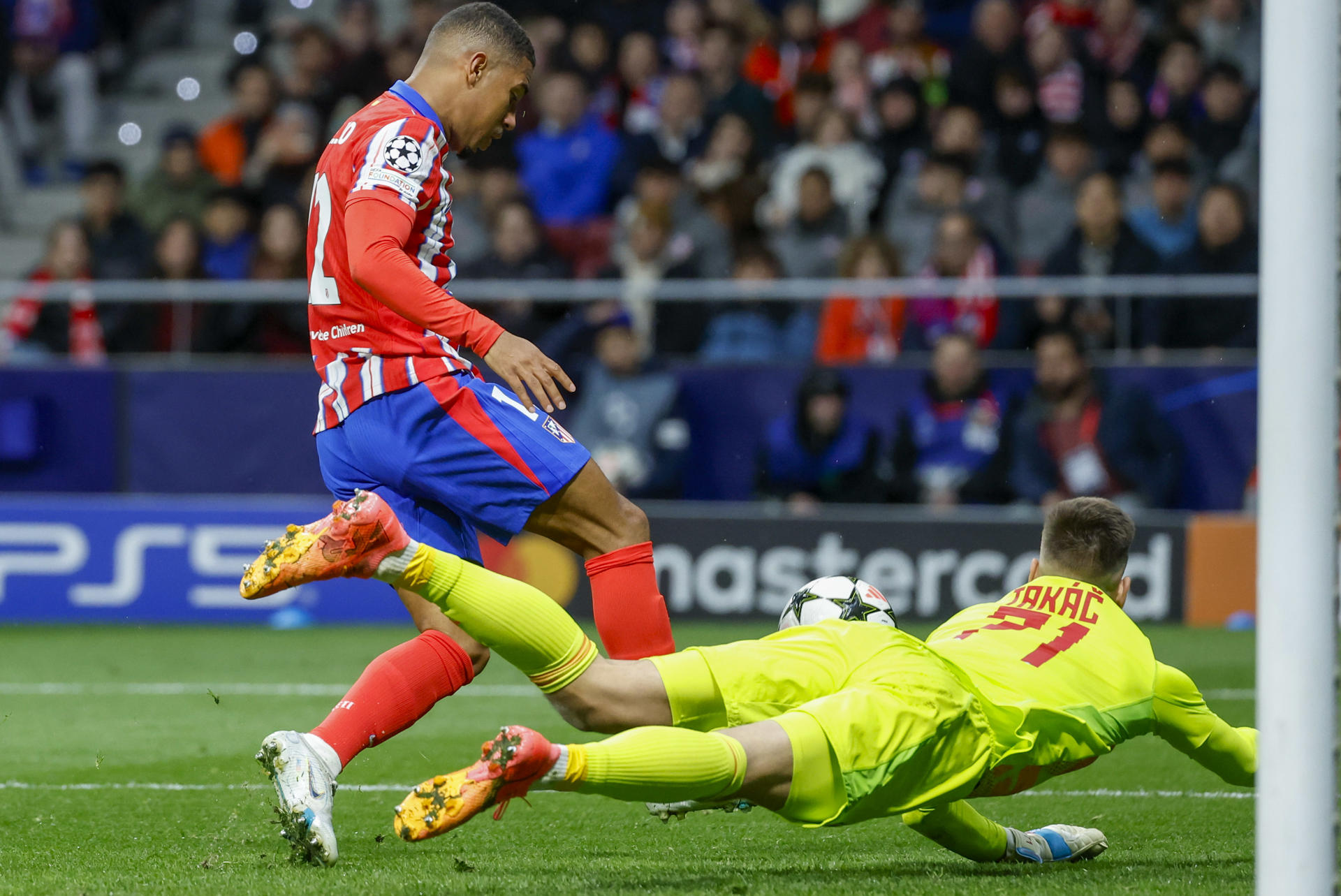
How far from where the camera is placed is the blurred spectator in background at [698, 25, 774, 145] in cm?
1120

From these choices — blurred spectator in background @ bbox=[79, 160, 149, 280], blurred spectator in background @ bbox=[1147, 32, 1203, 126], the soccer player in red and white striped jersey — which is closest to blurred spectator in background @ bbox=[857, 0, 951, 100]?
blurred spectator in background @ bbox=[1147, 32, 1203, 126]

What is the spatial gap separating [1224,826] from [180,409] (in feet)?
24.0

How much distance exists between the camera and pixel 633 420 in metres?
9.44

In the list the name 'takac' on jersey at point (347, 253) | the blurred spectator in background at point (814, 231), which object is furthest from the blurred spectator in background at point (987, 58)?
the name 'takac' on jersey at point (347, 253)

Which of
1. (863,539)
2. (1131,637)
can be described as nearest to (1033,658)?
(1131,637)

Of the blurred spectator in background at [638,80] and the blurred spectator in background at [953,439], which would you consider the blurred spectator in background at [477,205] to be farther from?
the blurred spectator in background at [953,439]

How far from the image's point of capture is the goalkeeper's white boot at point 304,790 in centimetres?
346

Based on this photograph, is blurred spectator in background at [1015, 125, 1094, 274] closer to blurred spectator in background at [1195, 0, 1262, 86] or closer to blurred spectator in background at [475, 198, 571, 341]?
blurred spectator in background at [1195, 0, 1262, 86]

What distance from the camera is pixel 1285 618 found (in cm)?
236

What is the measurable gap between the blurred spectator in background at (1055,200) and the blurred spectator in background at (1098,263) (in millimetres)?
308

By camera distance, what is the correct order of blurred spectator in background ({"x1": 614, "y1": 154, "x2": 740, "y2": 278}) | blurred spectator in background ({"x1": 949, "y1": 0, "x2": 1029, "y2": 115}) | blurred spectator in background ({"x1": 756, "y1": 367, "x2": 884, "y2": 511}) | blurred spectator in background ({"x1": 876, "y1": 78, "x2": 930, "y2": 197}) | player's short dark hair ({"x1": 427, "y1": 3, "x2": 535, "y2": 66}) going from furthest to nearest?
blurred spectator in background ({"x1": 949, "y1": 0, "x2": 1029, "y2": 115}), blurred spectator in background ({"x1": 876, "y1": 78, "x2": 930, "y2": 197}), blurred spectator in background ({"x1": 614, "y1": 154, "x2": 740, "y2": 278}), blurred spectator in background ({"x1": 756, "y1": 367, "x2": 884, "y2": 511}), player's short dark hair ({"x1": 427, "y1": 3, "x2": 535, "y2": 66})

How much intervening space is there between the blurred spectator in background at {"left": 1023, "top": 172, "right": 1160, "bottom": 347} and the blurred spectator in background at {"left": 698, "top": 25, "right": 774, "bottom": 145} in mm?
2446

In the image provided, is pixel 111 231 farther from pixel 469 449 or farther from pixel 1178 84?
pixel 469 449

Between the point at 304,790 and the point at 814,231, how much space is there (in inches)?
280
